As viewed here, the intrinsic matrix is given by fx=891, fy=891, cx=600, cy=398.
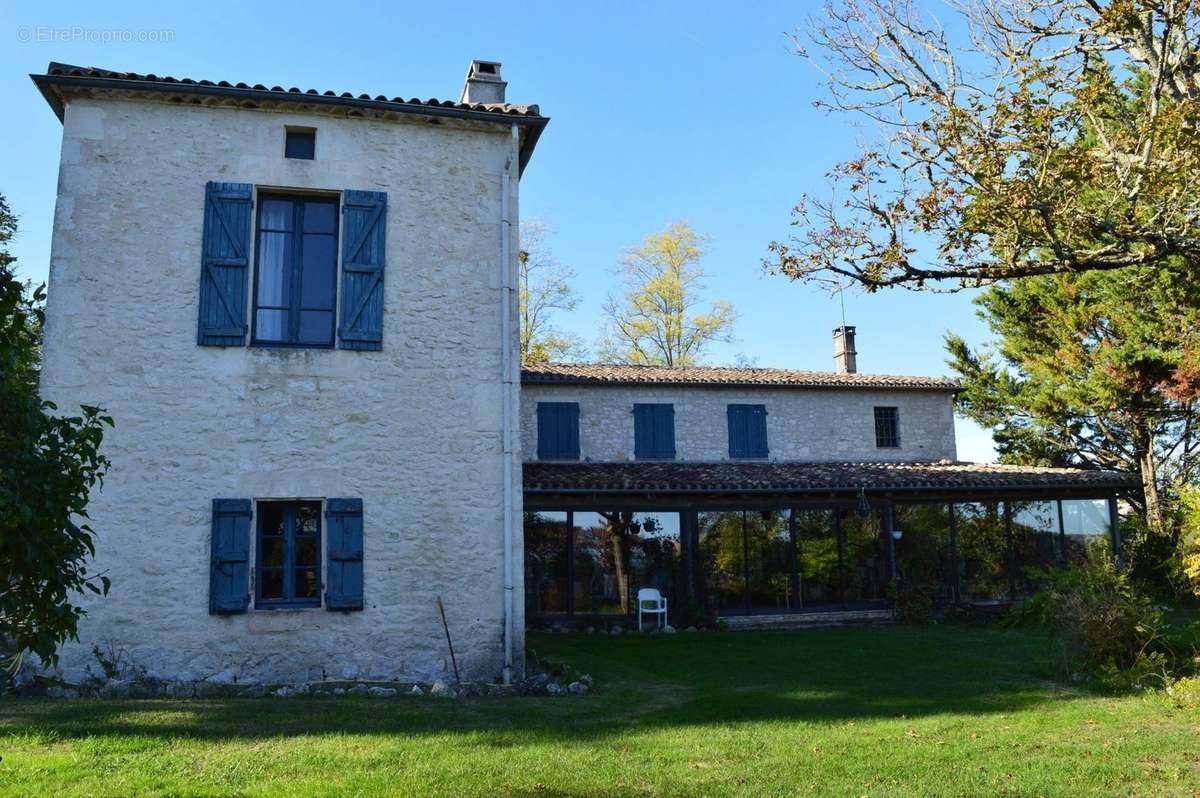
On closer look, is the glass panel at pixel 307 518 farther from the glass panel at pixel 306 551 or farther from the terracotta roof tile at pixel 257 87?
the terracotta roof tile at pixel 257 87

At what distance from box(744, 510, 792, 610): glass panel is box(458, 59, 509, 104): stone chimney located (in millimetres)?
8733

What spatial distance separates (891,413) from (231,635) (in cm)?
1451

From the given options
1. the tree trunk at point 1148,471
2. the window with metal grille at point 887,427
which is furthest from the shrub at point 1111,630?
the tree trunk at point 1148,471

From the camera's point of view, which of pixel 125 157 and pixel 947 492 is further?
pixel 947 492

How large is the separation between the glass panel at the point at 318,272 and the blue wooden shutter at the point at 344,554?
2.20 metres

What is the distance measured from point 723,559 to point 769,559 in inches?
36.0

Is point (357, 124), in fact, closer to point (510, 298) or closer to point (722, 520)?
point (510, 298)

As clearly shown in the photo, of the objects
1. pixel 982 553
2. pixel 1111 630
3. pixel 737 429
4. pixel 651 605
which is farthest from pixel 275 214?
pixel 982 553

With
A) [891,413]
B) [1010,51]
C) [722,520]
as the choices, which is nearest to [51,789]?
[1010,51]

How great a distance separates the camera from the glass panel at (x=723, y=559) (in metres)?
15.8

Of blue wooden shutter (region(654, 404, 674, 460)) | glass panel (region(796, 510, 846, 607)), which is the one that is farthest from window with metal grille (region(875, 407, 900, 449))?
blue wooden shutter (region(654, 404, 674, 460))

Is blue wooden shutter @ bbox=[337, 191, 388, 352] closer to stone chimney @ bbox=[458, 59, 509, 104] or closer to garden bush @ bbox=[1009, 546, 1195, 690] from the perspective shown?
stone chimney @ bbox=[458, 59, 509, 104]

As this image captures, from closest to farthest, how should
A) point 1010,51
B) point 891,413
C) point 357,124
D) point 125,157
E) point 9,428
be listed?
point 9,428 → point 1010,51 → point 125,157 → point 357,124 → point 891,413

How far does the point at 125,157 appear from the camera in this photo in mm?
9398
